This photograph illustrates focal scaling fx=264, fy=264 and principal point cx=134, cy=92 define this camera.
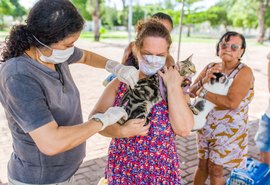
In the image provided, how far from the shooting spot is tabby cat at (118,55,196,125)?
1.78 m

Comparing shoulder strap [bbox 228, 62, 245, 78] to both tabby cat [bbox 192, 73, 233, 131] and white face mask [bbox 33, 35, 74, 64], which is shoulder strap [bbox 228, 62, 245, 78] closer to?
tabby cat [bbox 192, 73, 233, 131]

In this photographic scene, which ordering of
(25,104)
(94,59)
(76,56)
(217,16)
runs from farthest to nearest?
(217,16)
(94,59)
(76,56)
(25,104)

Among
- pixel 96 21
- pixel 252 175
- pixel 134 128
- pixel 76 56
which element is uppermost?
pixel 76 56

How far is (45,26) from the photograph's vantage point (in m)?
1.55

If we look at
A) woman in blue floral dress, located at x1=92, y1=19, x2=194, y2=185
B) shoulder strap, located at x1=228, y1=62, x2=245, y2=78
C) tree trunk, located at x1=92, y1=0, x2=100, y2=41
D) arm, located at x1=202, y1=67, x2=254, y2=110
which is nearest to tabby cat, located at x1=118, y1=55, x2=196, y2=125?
woman in blue floral dress, located at x1=92, y1=19, x2=194, y2=185

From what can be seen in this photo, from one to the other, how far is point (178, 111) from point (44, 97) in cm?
84

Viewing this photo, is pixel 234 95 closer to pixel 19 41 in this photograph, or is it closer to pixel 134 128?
pixel 134 128

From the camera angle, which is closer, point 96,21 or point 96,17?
point 96,21

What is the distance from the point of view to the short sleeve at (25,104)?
1.44 meters

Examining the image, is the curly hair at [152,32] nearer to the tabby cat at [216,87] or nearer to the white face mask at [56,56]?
the white face mask at [56,56]

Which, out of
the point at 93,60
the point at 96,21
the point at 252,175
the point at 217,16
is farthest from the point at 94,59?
the point at 217,16

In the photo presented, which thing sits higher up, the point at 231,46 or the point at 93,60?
the point at 231,46

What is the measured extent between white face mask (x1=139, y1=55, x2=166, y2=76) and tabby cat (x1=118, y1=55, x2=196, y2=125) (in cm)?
5

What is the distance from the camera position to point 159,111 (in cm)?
179
